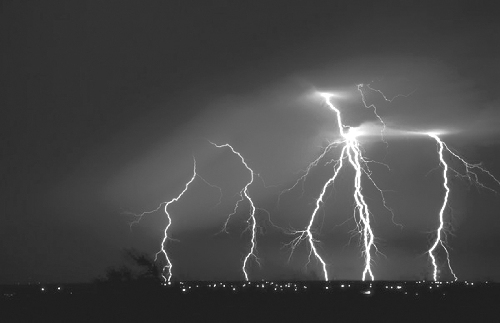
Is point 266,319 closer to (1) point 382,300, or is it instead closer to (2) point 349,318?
(2) point 349,318

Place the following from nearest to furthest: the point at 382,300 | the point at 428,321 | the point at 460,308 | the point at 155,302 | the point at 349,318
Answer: the point at 428,321 < the point at 349,318 < the point at 460,308 < the point at 155,302 < the point at 382,300

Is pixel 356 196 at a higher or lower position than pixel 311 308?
higher

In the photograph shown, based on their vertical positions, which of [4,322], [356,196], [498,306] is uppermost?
[356,196]

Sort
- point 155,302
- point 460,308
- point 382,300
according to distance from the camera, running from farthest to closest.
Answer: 1. point 382,300
2. point 155,302
3. point 460,308

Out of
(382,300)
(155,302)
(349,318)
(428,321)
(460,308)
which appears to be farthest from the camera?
(382,300)

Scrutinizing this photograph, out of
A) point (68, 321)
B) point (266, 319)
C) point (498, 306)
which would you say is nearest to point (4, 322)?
point (68, 321)

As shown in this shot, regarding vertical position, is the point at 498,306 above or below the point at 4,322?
above

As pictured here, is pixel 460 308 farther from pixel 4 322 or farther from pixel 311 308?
pixel 4 322

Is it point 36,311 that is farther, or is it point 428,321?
point 36,311

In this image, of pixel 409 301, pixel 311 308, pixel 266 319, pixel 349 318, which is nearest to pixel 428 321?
pixel 349 318
